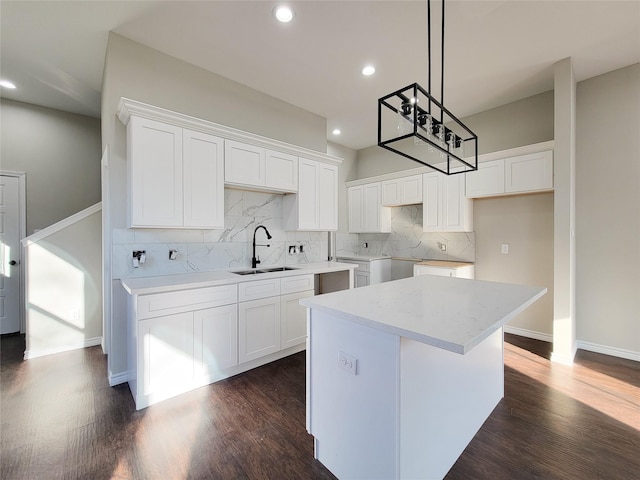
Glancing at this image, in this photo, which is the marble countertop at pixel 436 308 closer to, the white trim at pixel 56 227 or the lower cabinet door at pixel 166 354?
the lower cabinet door at pixel 166 354

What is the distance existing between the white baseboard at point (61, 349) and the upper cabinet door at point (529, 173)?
532cm

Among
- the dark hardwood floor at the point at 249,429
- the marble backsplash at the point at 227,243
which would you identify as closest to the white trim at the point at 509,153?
the marble backsplash at the point at 227,243

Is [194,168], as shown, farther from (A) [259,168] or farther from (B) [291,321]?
(B) [291,321]

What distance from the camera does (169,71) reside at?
2.87 metres

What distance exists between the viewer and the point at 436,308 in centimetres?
156

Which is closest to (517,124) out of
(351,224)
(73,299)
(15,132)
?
(351,224)

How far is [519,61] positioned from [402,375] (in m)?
3.36

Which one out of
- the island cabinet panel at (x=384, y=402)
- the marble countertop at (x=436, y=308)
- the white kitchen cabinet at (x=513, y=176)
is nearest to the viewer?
the marble countertop at (x=436, y=308)

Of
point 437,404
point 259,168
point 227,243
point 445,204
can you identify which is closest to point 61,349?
point 227,243

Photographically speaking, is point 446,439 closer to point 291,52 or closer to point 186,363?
point 186,363

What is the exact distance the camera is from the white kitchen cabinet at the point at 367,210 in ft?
16.5

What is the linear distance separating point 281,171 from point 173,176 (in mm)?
1189

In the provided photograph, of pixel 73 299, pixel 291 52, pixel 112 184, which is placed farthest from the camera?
pixel 73 299

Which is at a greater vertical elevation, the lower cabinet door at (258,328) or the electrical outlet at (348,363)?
the electrical outlet at (348,363)
